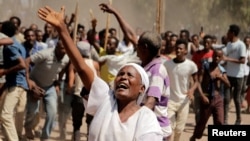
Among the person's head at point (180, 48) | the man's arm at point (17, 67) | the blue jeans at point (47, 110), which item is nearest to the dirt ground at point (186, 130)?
the blue jeans at point (47, 110)

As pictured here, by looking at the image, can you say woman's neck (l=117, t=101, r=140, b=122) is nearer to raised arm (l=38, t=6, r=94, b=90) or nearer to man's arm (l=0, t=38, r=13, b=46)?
raised arm (l=38, t=6, r=94, b=90)

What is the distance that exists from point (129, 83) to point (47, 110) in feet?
17.1

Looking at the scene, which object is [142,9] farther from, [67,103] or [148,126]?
[148,126]

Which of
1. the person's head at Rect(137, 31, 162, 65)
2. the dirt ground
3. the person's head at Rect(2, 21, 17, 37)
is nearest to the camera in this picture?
the person's head at Rect(137, 31, 162, 65)

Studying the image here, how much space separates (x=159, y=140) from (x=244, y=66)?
8810 millimetres

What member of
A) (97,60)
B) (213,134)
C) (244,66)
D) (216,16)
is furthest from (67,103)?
(216,16)

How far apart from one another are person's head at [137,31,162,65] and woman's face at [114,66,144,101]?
1.16 metres

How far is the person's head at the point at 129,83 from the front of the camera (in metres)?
3.74

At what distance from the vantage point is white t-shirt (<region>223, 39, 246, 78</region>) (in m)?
11.4

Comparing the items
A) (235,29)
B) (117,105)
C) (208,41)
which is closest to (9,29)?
(208,41)

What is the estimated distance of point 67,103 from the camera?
31.2ft

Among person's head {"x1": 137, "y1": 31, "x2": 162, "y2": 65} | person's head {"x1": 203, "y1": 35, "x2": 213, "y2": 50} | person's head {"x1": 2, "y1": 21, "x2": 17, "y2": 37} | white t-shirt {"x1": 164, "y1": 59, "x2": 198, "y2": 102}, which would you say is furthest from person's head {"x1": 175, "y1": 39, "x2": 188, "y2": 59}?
person's head {"x1": 137, "y1": 31, "x2": 162, "y2": 65}

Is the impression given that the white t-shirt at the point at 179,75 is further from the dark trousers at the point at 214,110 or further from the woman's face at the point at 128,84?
the woman's face at the point at 128,84

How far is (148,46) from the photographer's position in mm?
4969
